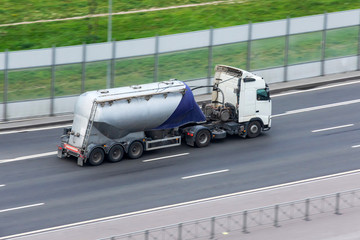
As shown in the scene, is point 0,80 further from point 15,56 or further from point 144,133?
point 144,133

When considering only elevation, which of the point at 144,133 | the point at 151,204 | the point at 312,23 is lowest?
the point at 151,204

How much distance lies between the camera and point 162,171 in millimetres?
30234

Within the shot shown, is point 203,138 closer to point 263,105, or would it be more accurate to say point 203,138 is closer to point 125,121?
point 263,105

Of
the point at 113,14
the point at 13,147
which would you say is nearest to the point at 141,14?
→ the point at 113,14

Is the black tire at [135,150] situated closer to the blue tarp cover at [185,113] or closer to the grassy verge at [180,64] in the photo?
the blue tarp cover at [185,113]

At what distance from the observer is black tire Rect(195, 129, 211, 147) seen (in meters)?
32.6

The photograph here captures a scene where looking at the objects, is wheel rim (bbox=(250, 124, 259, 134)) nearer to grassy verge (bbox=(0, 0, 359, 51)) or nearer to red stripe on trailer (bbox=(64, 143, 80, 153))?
red stripe on trailer (bbox=(64, 143, 80, 153))

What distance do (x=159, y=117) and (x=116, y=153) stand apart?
2.25 meters

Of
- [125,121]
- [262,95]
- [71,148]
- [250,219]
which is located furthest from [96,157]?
[250,219]

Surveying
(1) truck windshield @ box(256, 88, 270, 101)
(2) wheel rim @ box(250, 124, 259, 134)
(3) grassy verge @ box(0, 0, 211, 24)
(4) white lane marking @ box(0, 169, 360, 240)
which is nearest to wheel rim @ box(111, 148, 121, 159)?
(4) white lane marking @ box(0, 169, 360, 240)

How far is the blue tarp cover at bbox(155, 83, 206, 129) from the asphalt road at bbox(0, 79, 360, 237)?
127cm

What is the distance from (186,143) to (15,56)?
9128 millimetres

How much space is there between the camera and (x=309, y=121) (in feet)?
120

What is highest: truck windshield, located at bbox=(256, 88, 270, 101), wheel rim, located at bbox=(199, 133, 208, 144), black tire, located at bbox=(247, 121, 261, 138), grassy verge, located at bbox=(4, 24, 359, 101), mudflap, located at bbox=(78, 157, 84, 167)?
grassy verge, located at bbox=(4, 24, 359, 101)
